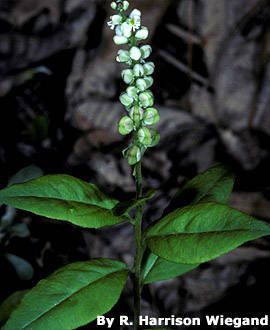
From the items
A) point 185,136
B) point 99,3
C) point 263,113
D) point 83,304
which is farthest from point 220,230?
point 99,3

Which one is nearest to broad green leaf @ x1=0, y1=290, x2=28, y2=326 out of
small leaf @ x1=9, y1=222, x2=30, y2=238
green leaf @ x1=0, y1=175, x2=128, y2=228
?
small leaf @ x1=9, y1=222, x2=30, y2=238

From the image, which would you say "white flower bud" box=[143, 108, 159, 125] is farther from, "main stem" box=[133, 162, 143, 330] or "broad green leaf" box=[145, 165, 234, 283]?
"broad green leaf" box=[145, 165, 234, 283]

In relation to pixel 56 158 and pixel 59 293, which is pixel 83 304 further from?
pixel 56 158

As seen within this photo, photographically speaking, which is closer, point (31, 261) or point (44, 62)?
point (31, 261)

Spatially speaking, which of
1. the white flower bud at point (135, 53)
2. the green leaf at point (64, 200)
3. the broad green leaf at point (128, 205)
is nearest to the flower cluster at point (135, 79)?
the white flower bud at point (135, 53)

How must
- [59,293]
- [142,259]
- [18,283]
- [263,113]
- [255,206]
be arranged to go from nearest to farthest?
[59,293], [142,259], [18,283], [255,206], [263,113]

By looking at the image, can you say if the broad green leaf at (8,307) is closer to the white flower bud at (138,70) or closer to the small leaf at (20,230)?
the small leaf at (20,230)

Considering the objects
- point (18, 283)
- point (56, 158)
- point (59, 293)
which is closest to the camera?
point (59, 293)
